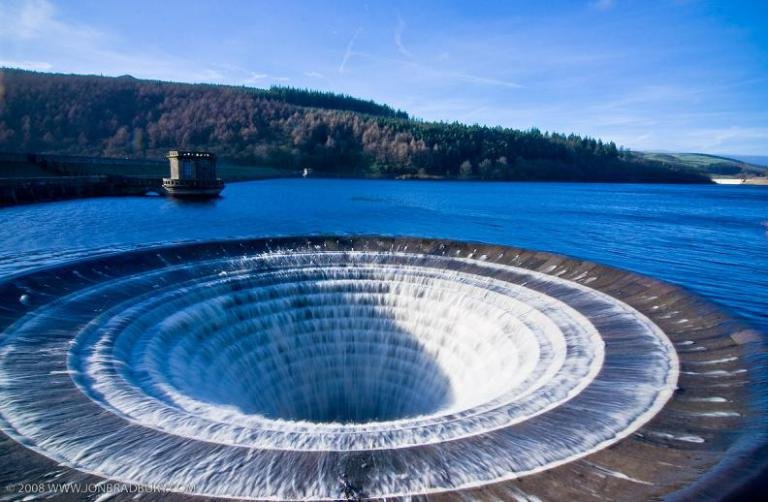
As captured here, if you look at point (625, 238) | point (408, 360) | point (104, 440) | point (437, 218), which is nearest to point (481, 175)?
point (437, 218)

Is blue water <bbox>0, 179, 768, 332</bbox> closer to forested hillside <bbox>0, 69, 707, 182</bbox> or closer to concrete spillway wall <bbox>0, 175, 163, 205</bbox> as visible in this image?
concrete spillway wall <bbox>0, 175, 163, 205</bbox>

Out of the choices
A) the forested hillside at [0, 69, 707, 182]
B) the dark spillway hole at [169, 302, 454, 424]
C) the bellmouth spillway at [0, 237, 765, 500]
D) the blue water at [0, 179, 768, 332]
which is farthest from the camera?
the forested hillside at [0, 69, 707, 182]

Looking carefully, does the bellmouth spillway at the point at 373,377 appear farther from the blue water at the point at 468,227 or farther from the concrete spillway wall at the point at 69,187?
the concrete spillway wall at the point at 69,187

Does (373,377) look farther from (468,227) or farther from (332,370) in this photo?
(468,227)

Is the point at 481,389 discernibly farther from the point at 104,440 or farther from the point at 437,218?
the point at 437,218

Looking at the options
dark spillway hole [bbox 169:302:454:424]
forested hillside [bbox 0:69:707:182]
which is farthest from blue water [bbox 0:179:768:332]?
forested hillside [bbox 0:69:707:182]

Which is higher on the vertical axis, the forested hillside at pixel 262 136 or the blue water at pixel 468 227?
the forested hillside at pixel 262 136

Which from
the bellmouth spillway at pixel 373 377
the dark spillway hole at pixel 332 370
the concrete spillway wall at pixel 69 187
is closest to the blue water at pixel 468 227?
the concrete spillway wall at pixel 69 187
